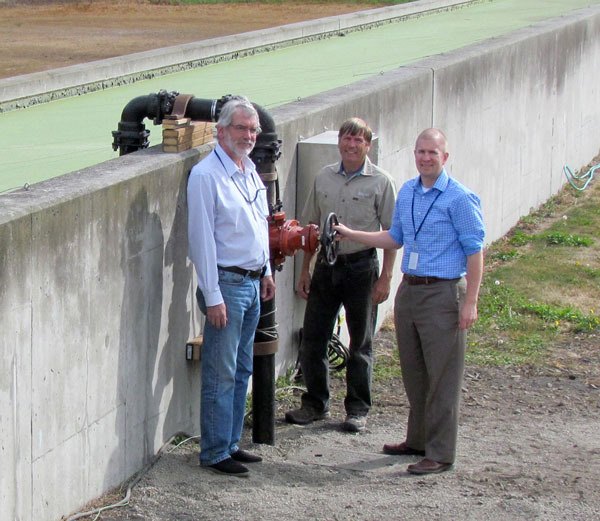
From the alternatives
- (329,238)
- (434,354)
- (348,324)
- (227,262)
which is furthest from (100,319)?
(348,324)

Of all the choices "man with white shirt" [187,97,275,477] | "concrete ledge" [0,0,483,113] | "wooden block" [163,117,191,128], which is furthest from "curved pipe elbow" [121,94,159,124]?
"concrete ledge" [0,0,483,113]

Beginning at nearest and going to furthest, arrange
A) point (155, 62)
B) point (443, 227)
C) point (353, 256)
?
point (443, 227) < point (353, 256) < point (155, 62)

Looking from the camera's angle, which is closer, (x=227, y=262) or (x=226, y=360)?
(x=227, y=262)

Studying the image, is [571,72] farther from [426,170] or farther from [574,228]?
[426,170]

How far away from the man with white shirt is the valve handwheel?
0.37 m

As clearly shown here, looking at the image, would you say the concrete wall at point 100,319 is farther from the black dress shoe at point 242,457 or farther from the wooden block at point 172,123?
the black dress shoe at point 242,457

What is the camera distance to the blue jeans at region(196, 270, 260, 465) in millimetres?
6051

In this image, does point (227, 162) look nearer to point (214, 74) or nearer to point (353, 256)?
point (353, 256)

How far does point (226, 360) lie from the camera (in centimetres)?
611

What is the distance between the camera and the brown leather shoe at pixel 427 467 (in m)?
6.55

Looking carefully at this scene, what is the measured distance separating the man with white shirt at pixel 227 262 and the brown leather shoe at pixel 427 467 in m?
0.95

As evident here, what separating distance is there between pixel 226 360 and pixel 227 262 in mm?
507

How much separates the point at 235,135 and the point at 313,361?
2.07m

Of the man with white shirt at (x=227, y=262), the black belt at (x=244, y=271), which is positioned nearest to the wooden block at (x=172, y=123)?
the man with white shirt at (x=227, y=262)
